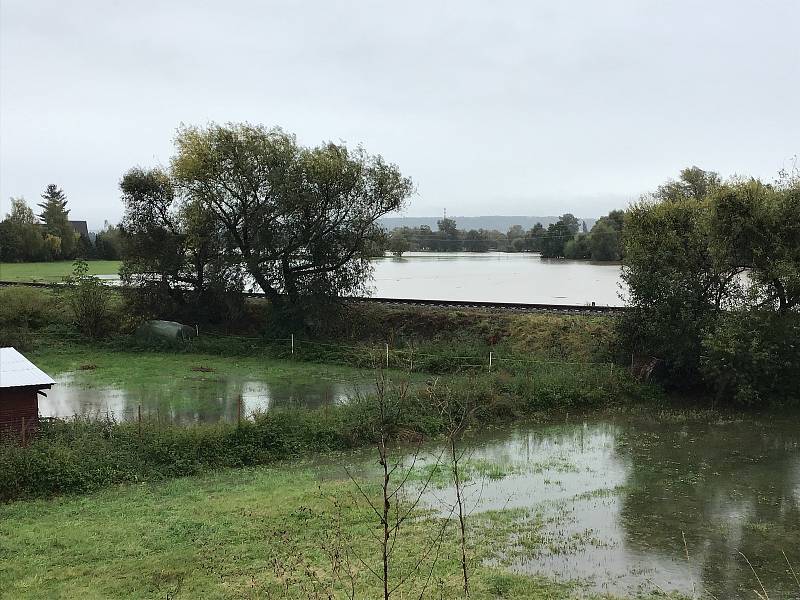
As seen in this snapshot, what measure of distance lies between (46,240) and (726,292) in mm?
69417

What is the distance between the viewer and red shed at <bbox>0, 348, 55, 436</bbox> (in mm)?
16578

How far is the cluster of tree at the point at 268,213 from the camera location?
111 feet

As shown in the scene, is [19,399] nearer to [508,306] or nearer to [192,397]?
[192,397]

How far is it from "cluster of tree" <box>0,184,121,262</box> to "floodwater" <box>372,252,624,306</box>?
30.9 m

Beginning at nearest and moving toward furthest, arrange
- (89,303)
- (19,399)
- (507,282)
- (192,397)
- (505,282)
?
(19,399), (192,397), (89,303), (507,282), (505,282)

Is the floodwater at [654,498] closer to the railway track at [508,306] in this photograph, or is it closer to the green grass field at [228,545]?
the green grass field at [228,545]

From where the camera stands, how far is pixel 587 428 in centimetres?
2183

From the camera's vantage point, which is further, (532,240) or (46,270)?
(532,240)

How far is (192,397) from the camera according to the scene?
2433 centimetres

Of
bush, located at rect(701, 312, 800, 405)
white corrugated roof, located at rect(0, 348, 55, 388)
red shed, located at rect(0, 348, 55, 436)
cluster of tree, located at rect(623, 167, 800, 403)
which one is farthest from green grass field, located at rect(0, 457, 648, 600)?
cluster of tree, located at rect(623, 167, 800, 403)

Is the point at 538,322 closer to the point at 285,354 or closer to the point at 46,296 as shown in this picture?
the point at 285,354

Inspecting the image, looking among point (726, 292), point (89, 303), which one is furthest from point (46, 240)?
point (726, 292)

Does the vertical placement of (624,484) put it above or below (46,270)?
below

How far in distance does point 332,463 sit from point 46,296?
28.7 meters
